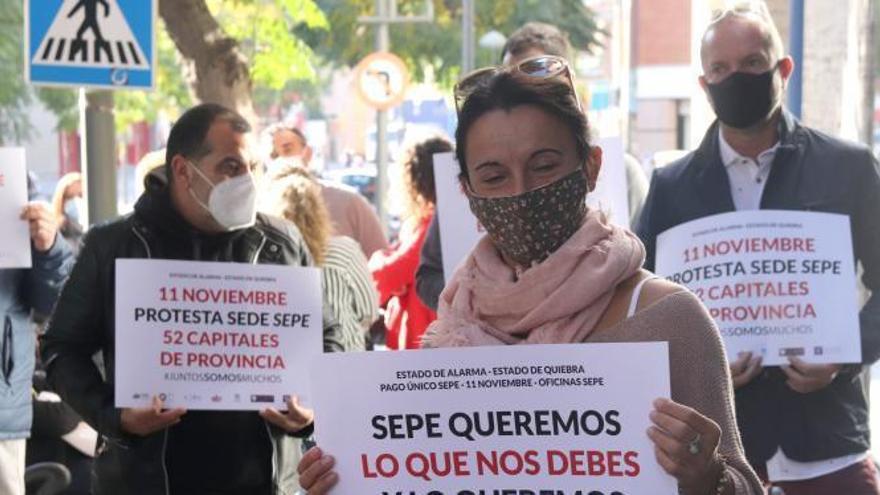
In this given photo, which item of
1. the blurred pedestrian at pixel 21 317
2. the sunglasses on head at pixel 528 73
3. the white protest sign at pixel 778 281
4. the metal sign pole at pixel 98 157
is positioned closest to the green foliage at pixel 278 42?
the metal sign pole at pixel 98 157

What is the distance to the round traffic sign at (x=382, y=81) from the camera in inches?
902

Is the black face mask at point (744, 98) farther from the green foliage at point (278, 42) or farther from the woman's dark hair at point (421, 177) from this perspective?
the green foliage at point (278, 42)

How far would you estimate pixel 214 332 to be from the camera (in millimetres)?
5219

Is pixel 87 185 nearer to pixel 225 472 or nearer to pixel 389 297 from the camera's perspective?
pixel 389 297

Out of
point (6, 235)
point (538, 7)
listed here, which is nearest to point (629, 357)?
point (6, 235)

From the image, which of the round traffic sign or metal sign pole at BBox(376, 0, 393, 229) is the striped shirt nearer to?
metal sign pole at BBox(376, 0, 393, 229)

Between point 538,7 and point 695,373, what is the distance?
93.2 feet

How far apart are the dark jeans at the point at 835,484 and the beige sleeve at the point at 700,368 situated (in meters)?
1.87

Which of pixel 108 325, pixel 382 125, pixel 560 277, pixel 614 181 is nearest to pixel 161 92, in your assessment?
pixel 382 125

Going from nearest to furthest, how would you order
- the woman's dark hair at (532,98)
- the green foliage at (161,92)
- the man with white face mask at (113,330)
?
the woman's dark hair at (532,98) → the man with white face mask at (113,330) → the green foliage at (161,92)

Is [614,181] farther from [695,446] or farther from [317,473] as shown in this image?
[695,446]

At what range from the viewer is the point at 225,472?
5.05 meters

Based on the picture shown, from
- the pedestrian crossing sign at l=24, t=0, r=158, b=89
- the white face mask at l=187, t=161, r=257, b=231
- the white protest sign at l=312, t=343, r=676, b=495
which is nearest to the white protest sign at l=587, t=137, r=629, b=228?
the white face mask at l=187, t=161, r=257, b=231

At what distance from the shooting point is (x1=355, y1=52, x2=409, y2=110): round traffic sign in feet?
75.2
